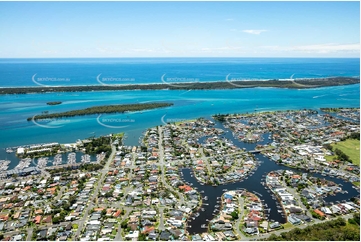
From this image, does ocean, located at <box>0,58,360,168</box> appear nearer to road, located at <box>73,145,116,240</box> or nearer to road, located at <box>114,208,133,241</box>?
road, located at <box>73,145,116,240</box>

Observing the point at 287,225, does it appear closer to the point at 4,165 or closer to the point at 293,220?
the point at 293,220

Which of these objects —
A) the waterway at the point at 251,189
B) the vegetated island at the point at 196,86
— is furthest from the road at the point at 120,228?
→ the vegetated island at the point at 196,86

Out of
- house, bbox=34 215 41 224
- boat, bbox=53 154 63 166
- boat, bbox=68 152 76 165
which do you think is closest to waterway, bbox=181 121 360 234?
house, bbox=34 215 41 224

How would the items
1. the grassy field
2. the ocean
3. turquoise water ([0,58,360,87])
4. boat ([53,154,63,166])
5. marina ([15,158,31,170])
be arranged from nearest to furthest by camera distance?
1. marina ([15,158,31,170])
2. boat ([53,154,63,166])
3. the grassy field
4. the ocean
5. turquoise water ([0,58,360,87])

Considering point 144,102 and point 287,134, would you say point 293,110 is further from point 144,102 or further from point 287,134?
point 144,102

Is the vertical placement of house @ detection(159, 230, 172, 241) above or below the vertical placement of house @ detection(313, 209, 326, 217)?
below

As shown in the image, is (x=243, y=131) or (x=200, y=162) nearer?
(x=200, y=162)

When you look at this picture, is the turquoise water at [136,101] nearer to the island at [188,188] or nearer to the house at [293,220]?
the island at [188,188]

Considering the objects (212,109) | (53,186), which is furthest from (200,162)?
(212,109)
